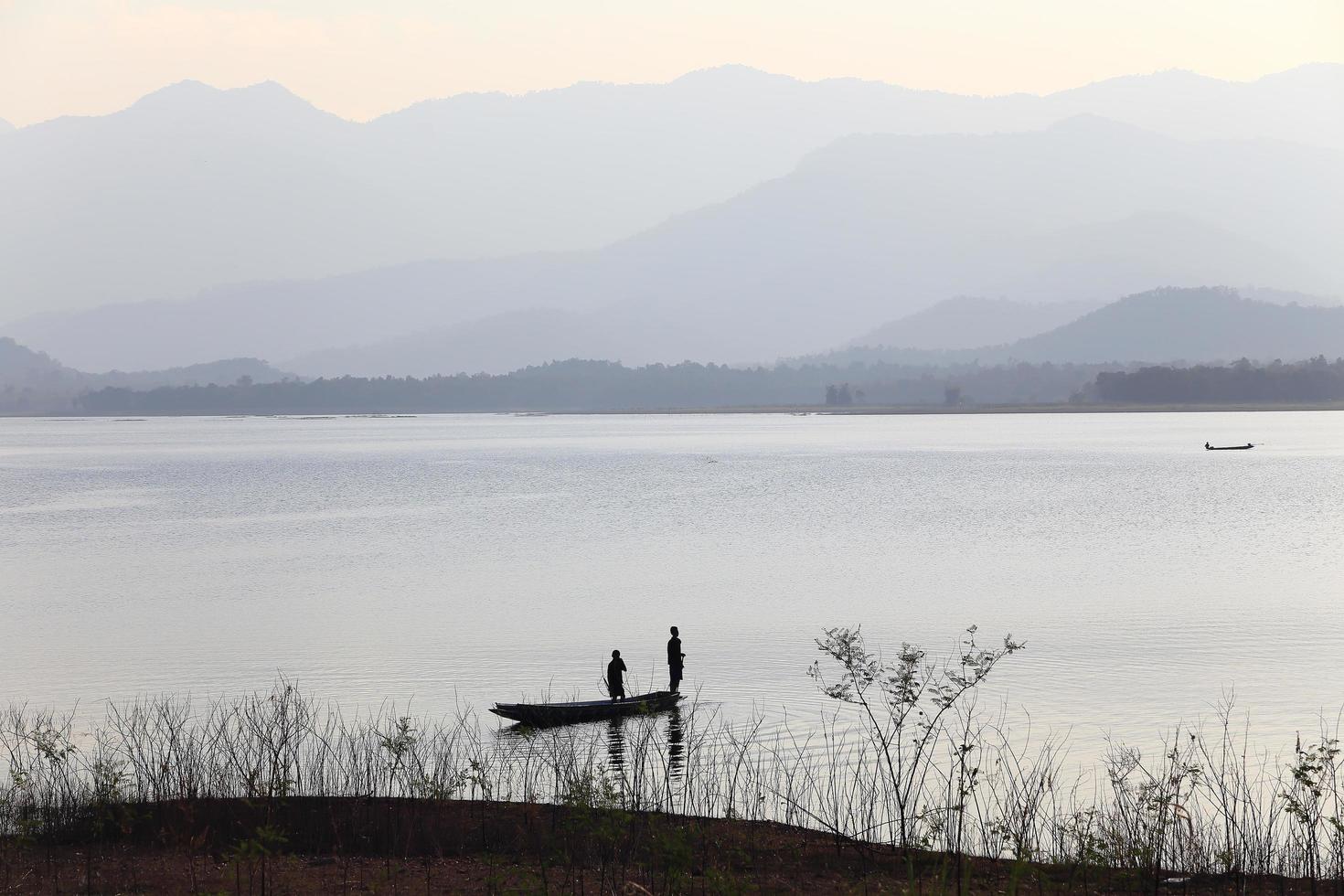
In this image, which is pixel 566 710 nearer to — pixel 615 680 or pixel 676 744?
pixel 615 680

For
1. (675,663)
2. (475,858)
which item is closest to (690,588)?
(675,663)

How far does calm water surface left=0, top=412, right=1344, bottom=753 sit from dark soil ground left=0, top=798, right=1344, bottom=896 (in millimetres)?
8825

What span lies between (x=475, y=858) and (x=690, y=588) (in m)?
33.6

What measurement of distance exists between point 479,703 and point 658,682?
4.54 m

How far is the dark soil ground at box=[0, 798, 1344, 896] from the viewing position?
633 inches

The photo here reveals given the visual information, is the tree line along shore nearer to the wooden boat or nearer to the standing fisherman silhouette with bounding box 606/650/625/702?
the wooden boat

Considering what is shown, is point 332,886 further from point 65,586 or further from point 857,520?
point 857,520

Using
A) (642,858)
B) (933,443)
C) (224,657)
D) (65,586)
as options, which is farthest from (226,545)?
(933,443)

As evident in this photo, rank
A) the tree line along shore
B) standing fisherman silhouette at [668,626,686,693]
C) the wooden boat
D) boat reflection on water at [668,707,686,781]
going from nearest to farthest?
the tree line along shore → boat reflection on water at [668,707,686,781] → the wooden boat → standing fisherman silhouette at [668,626,686,693]

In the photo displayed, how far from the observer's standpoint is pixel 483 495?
336ft

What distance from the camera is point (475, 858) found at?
18.0 m

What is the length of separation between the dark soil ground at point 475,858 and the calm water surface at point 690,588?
882 cm

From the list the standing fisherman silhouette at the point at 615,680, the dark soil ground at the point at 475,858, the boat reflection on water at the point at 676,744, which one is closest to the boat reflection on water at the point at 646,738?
the boat reflection on water at the point at 676,744

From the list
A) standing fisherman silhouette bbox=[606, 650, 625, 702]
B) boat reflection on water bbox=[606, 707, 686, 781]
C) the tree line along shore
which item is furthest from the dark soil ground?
standing fisherman silhouette bbox=[606, 650, 625, 702]
